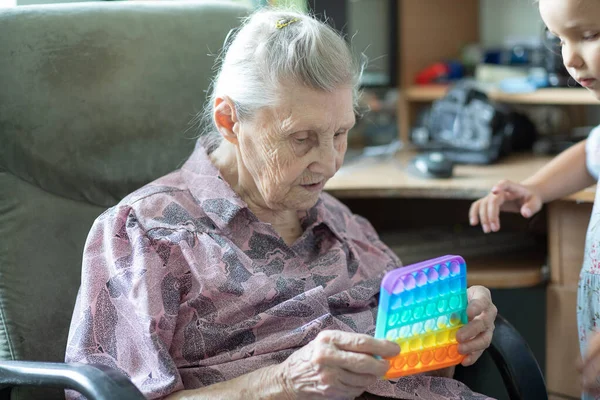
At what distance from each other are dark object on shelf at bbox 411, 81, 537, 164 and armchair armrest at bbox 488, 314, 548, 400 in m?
0.86

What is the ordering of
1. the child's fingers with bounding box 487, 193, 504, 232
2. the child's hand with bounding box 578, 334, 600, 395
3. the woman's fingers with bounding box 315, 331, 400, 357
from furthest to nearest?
the child's fingers with bounding box 487, 193, 504, 232 → the child's hand with bounding box 578, 334, 600, 395 → the woman's fingers with bounding box 315, 331, 400, 357

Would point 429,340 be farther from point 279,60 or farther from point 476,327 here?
point 279,60

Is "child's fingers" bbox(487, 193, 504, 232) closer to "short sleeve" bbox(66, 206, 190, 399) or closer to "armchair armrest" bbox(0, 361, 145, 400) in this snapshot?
"short sleeve" bbox(66, 206, 190, 399)

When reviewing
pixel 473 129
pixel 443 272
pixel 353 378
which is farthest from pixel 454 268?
pixel 473 129

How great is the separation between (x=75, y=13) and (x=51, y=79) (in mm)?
154

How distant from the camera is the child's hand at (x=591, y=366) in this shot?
1.32 metres

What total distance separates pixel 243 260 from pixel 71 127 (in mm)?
464

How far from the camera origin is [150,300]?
54.8 inches

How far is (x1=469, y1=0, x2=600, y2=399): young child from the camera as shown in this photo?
1347 mm

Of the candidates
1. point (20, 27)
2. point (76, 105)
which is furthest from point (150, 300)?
point (20, 27)

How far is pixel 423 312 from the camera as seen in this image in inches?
50.2

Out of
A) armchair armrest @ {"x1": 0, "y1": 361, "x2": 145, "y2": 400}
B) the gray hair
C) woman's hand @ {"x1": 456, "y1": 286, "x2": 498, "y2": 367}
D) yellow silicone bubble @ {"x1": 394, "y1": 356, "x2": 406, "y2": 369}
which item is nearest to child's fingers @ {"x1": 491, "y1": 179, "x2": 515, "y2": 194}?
woman's hand @ {"x1": 456, "y1": 286, "x2": 498, "y2": 367}

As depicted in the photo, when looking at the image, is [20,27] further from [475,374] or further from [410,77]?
[410,77]

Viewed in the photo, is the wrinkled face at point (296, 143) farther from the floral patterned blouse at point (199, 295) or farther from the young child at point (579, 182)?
the young child at point (579, 182)
